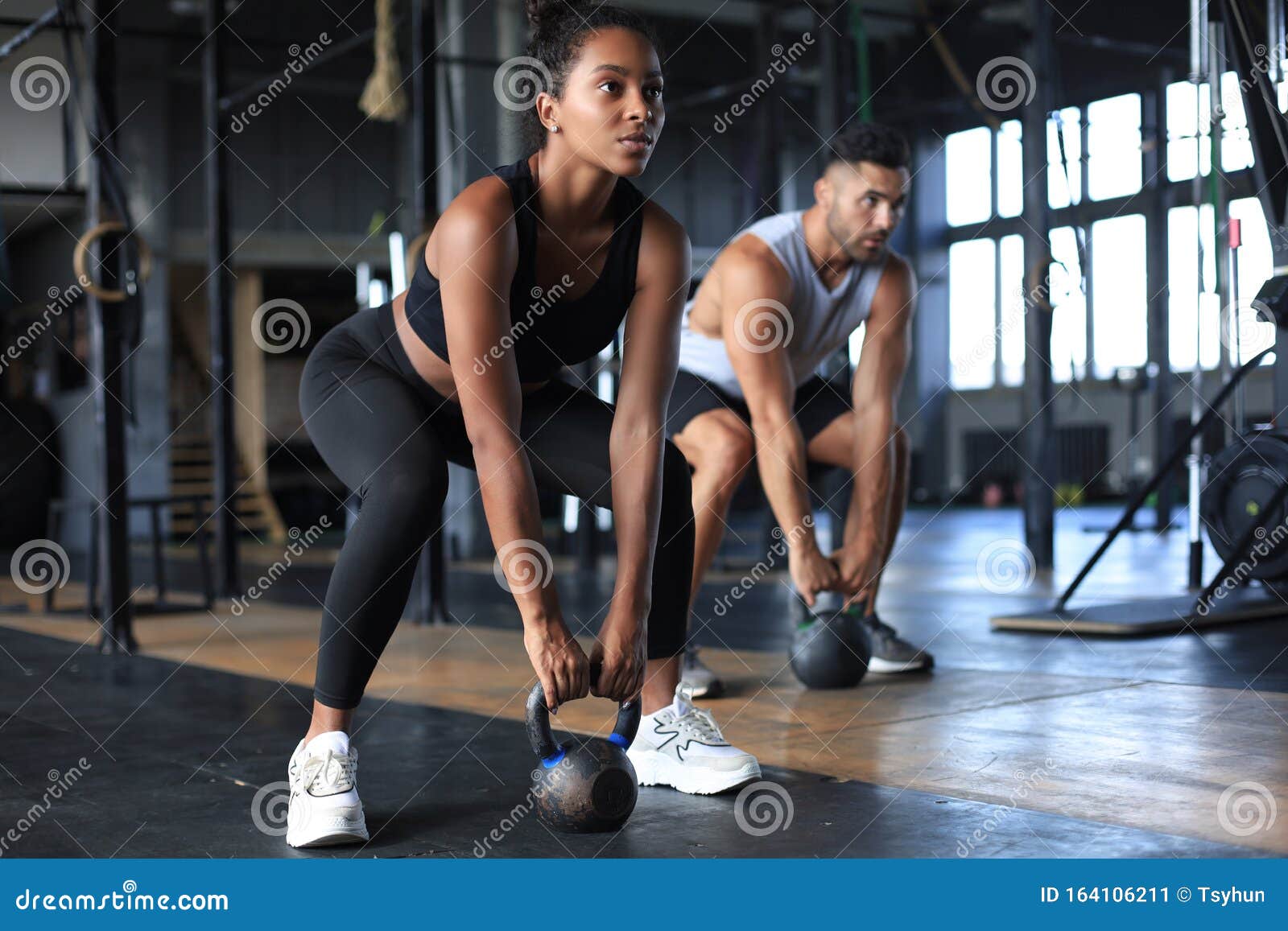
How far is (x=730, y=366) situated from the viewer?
295 cm

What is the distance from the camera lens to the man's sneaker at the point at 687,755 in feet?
6.53

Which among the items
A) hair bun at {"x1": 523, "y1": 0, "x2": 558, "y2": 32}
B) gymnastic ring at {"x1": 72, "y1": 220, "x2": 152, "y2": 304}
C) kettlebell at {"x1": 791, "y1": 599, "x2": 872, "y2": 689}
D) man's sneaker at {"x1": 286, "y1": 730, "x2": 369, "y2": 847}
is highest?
hair bun at {"x1": 523, "y1": 0, "x2": 558, "y2": 32}

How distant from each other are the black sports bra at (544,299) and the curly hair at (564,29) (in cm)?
13

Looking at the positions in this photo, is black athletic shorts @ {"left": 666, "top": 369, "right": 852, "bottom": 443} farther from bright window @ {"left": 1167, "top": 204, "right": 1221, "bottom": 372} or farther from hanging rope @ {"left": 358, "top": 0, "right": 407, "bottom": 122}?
bright window @ {"left": 1167, "top": 204, "right": 1221, "bottom": 372}

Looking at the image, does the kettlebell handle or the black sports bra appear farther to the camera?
the black sports bra

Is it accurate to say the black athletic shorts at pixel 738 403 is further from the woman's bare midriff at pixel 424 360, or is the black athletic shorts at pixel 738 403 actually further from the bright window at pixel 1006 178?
the bright window at pixel 1006 178

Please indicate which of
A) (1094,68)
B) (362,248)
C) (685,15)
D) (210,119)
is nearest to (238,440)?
(362,248)

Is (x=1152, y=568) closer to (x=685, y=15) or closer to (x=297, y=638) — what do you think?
(x=297, y=638)

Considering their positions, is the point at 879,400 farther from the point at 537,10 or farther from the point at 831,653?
the point at 537,10

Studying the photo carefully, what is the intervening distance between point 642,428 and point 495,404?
9.0 inches

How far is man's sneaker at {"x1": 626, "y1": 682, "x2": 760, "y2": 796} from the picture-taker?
1989 mm

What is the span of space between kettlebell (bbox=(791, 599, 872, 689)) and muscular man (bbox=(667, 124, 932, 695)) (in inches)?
2.2

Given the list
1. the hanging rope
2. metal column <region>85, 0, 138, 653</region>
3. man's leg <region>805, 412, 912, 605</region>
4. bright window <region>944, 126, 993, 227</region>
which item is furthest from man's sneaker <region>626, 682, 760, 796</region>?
bright window <region>944, 126, 993, 227</region>
